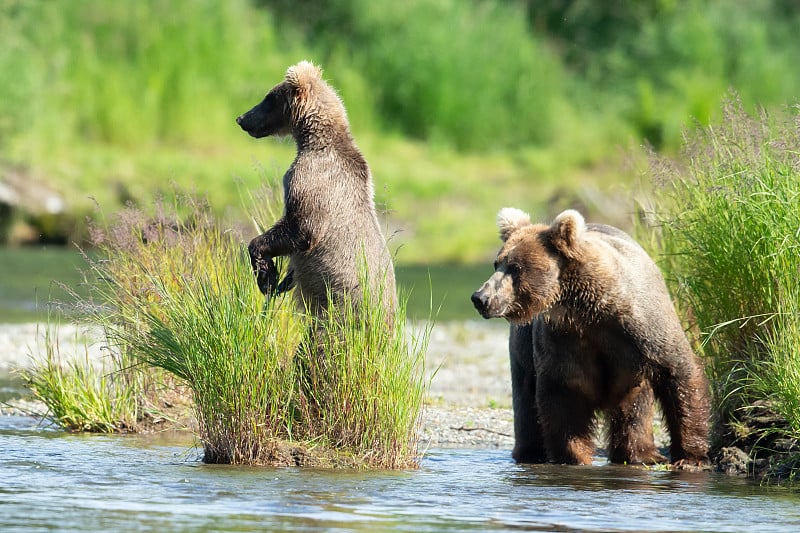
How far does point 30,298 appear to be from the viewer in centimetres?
2081

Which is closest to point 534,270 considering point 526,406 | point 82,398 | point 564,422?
point 564,422

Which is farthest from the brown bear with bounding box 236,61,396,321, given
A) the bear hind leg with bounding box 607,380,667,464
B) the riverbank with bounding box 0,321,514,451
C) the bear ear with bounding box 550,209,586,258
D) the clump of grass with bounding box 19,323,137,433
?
the clump of grass with bounding box 19,323,137,433

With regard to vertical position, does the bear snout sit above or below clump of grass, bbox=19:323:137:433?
above

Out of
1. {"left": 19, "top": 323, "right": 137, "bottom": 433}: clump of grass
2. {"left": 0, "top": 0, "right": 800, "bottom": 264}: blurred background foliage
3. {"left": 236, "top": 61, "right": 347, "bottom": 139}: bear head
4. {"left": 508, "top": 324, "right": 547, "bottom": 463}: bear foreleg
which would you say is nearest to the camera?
{"left": 236, "top": 61, "right": 347, "bottom": 139}: bear head

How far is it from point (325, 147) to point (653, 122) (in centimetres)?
2226

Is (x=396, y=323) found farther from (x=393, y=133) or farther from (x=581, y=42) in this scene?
(x=581, y=42)

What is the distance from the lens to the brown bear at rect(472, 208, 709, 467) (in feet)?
28.8

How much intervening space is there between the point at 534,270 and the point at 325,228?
135cm

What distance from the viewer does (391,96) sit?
3369 centimetres

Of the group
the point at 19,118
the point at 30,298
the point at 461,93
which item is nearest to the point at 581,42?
the point at 461,93

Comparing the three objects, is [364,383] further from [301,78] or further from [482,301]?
[301,78]

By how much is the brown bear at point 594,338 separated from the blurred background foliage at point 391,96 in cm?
1689

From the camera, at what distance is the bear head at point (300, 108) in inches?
366

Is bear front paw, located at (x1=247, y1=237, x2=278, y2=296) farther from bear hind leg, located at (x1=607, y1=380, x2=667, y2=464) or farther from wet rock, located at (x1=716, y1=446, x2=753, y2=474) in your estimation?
wet rock, located at (x1=716, y1=446, x2=753, y2=474)
